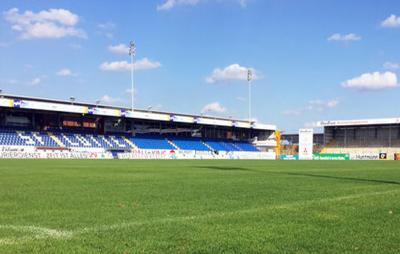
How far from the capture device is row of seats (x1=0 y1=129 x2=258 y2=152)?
6623cm

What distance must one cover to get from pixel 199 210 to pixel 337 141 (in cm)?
10634

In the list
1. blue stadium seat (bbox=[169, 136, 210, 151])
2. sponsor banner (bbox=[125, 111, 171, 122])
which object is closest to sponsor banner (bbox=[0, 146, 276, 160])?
blue stadium seat (bbox=[169, 136, 210, 151])

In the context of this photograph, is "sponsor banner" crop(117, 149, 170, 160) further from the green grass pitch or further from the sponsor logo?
the green grass pitch

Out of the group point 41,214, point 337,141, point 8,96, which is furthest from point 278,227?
point 337,141

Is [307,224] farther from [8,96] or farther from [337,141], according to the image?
[337,141]

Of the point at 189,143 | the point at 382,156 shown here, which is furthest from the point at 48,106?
the point at 382,156

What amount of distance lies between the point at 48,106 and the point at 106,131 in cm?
1523

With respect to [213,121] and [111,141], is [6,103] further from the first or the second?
[213,121]

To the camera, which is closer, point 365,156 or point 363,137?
point 365,156

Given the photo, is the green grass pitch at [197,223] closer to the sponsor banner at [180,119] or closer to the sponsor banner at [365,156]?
the sponsor banner at [180,119]

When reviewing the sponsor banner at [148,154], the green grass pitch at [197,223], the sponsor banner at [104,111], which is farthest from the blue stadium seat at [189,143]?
the green grass pitch at [197,223]

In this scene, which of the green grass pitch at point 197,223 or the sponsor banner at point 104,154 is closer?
the green grass pitch at point 197,223

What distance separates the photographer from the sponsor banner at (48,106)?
64938mm

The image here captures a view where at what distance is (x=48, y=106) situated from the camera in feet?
224
